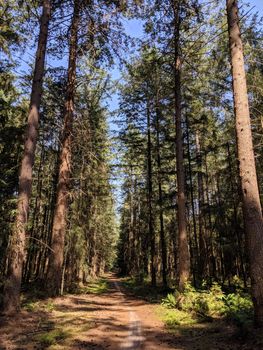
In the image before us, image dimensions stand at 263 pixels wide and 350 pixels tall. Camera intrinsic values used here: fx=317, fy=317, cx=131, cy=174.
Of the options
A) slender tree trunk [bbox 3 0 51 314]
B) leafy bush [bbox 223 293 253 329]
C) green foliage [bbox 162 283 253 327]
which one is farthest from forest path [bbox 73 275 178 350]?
slender tree trunk [bbox 3 0 51 314]

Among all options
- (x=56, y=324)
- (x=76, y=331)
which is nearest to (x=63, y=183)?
(x=56, y=324)

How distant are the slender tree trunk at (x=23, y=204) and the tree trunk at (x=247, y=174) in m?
6.37

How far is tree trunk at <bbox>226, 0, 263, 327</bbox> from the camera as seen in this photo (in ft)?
23.0

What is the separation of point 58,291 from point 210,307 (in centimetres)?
→ 617

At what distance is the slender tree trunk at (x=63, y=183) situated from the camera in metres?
13.0

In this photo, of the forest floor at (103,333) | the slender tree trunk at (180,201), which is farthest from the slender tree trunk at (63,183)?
the slender tree trunk at (180,201)

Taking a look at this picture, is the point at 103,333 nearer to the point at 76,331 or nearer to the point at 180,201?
the point at 76,331

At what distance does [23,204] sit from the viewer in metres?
9.73

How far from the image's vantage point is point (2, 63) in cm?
1352

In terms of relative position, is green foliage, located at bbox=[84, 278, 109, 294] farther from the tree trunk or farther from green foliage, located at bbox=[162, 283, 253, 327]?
the tree trunk

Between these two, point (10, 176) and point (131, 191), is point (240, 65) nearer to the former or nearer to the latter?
point (10, 176)

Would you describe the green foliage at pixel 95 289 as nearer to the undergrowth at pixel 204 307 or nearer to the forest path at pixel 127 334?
the undergrowth at pixel 204 307

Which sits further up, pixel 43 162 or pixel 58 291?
pixel 43 162

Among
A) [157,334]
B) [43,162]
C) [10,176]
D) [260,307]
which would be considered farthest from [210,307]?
[43,162]
